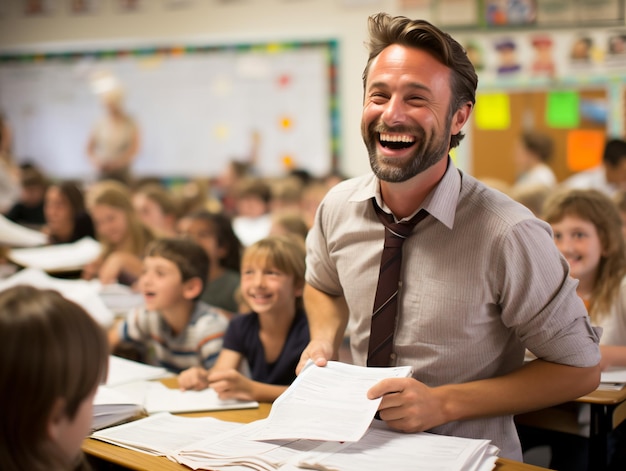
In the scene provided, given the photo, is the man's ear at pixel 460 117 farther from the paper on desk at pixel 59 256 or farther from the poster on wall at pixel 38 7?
the poster on wall at pixel 38 7

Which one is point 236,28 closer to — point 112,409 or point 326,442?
point 112,409

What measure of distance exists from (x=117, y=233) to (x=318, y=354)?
2704 millimetres

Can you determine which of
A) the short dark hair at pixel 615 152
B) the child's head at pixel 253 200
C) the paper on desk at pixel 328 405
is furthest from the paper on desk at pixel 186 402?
the short dark hair at pixel 615 152

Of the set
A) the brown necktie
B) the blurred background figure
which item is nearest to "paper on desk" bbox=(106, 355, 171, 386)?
the brown necktie

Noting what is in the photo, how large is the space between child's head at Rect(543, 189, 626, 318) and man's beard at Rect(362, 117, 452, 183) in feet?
3.56

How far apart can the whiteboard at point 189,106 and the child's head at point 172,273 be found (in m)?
4.07

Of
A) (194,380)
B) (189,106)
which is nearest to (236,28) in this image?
(189,106)

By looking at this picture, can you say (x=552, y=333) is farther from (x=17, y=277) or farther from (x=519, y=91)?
(x=519, y=91)

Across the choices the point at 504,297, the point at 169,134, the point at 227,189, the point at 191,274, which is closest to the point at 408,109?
the point at 504,297

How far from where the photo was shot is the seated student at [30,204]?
19.0 ft

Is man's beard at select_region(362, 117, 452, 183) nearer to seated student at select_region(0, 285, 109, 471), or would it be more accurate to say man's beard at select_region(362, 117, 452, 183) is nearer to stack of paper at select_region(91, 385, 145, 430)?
seated student at select_region(0, 285, 109, 471)

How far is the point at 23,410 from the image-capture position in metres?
1.13

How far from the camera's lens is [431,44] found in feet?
5.09

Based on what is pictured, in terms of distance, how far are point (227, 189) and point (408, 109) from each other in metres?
5.60
